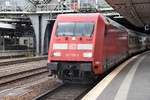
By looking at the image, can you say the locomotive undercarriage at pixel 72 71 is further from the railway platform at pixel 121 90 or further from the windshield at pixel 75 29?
the railway platform at pixel 121 90

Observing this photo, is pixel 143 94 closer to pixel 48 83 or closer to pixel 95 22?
pixel 95 22

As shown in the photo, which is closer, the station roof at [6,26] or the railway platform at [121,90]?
the railway platform at [121,90]

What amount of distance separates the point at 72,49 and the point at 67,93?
188 centimetres

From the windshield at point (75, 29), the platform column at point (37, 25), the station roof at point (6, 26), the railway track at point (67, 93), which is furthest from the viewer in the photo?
the platform column at point (37, 25)

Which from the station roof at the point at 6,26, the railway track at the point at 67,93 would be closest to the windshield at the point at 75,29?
the railway track at the point at 67,93

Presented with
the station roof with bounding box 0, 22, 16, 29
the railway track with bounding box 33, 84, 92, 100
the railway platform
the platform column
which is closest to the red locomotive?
the railway track with bounding box 33, 84, 92, 100

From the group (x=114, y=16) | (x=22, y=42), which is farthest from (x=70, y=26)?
(x=22, y=42)

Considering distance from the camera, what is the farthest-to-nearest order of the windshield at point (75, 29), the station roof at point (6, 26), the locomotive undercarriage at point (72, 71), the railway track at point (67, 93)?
the station roof at point (6, 26) < the windshield at point (75, 29) < the locomotive undercarriage at point (72, 71) < the railway track at point (67, 93)

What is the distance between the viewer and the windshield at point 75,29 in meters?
16.4

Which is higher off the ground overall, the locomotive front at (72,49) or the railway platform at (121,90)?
the locomotive front at (72,49)

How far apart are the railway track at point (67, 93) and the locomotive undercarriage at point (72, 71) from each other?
1.39 ft

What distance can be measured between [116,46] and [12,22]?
3885 centimetres

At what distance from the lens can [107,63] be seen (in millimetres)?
17953

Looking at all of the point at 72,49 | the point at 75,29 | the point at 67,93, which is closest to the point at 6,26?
the point at 75,29
